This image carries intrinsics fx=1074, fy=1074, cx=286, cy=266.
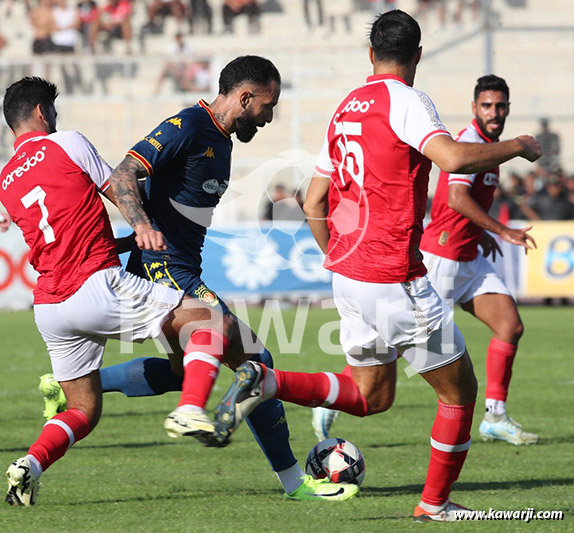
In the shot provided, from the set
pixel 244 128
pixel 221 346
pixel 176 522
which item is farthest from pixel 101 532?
pixel 244 128

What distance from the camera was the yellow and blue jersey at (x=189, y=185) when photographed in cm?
538

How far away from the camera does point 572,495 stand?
5.79 m

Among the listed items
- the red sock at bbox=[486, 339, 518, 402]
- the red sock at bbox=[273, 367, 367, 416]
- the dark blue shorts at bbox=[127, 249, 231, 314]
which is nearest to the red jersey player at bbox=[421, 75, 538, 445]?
the red sock at bbox=[486, 339, 518, 402]

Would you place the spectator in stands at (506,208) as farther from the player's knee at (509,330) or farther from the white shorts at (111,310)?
the white shorts at (111,310)

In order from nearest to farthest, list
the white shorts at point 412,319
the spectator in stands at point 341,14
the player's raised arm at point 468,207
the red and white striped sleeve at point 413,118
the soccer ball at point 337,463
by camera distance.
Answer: the red and white striped sleeve at point 413,118
the white shorts at point 412,319
the soccer ball at point 337,463
the player's raised arm at point 468,207
the spectator in stands at point 341,14

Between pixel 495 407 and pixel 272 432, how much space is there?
279 centimetres

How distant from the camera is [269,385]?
4.79m

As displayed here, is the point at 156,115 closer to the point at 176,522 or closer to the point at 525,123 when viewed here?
the point at 525,123

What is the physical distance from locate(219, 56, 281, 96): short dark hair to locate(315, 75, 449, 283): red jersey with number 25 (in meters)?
0.45

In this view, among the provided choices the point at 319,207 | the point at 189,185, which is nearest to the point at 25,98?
the point at 189,185

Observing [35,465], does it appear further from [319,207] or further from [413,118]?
[413,118]

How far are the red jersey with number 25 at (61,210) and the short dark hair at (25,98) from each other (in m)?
0.25

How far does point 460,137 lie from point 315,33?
1795 centimetres

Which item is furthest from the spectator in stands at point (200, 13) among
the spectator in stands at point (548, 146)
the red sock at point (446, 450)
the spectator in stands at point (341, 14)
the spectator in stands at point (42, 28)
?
the red sock at point (446, 450)
